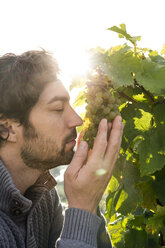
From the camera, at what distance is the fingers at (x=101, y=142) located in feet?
5.77

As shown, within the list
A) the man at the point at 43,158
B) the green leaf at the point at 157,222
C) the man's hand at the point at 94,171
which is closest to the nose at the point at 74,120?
the man at the point at 43,158

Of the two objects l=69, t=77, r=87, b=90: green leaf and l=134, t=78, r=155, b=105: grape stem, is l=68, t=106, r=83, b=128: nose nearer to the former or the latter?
l=69, t=77, r=87, b=90: green leaf

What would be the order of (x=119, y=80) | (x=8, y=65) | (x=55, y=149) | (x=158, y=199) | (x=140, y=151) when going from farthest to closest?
(x=8, y=65)
(x=55, y=149)
(x=158, y=199)
(x=140, y=151)
(x=119, y=80)

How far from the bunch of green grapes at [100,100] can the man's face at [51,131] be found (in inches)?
9.3

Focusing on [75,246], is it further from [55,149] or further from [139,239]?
[55,149]

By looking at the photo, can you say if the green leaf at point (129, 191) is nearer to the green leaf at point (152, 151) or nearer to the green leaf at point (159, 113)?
the green leaf at point (152, 151)

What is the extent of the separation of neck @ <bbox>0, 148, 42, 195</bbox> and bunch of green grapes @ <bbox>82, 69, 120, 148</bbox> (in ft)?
2.41

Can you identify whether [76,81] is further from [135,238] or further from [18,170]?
[135,238]

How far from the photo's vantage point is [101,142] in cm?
179

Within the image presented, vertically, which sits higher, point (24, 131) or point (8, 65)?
point (8, 65)

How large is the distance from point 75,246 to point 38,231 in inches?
32.4

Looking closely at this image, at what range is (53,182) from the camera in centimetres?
255

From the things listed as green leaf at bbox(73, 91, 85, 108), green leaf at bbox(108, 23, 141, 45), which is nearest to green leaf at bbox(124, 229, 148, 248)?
green leaf at bbox(73, 91, 85, 108)

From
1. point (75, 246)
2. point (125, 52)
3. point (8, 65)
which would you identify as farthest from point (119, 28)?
point (75, 246)
